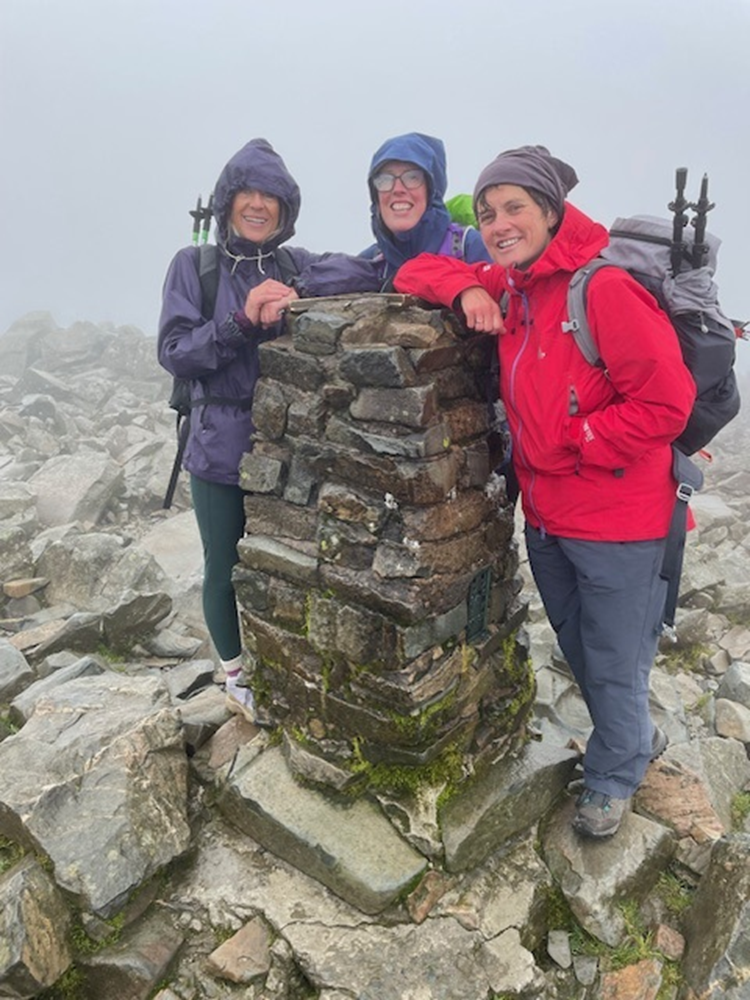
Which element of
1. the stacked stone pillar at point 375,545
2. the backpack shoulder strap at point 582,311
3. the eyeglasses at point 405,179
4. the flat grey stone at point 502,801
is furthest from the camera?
the eyeglasses at point 405,179

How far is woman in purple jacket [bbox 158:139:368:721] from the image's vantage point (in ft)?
14.6

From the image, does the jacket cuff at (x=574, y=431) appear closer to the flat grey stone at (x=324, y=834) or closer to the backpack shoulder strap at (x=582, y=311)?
the backpack shoulder strap at (x=582, y=311)

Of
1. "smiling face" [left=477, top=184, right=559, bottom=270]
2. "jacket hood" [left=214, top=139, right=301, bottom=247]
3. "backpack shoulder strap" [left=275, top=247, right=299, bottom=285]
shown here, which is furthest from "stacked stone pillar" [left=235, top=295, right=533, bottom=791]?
"jacket hood" [left=214, top=139, right=301, bottom=247]

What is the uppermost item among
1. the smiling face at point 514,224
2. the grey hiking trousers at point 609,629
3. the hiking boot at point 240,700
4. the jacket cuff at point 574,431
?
the smiling face at point 514,224

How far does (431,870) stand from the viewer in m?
4.24

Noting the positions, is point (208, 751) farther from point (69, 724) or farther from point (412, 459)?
point (412, 459)

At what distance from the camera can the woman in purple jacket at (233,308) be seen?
4.45 meters

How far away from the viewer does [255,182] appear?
449cm

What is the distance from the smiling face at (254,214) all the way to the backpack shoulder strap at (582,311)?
226 cm

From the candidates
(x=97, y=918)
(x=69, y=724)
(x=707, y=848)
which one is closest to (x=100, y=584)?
(x=69, y=724)

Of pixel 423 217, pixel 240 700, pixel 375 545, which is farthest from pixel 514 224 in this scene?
pixel 240 700

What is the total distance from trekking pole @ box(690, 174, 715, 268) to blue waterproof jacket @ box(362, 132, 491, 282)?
142 cm

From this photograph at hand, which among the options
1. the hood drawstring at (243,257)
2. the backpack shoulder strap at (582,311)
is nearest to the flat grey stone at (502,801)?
the backpack shoulder strap at (582,311)

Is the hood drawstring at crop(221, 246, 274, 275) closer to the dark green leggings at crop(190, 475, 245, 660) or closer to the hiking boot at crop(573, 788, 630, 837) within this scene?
the dark green leggings at crop(190, 475, 245, 660)
